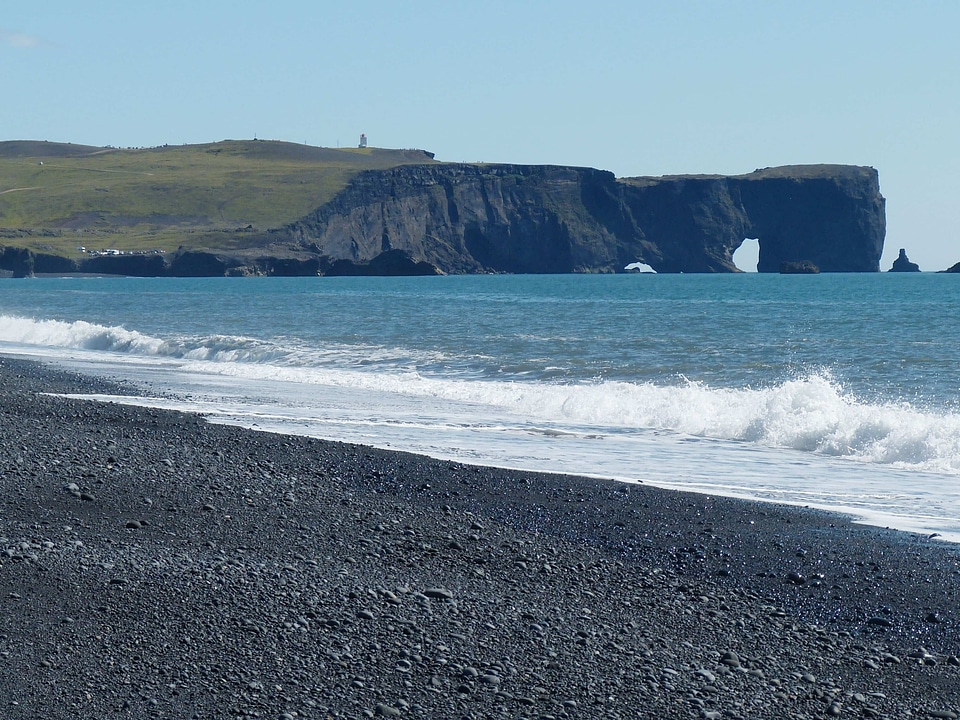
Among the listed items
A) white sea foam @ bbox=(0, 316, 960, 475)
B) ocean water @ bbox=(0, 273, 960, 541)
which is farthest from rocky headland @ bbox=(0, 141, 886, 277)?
white sea foam @ bbox=(0, 316, 960, 475)

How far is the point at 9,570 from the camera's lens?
260 inches

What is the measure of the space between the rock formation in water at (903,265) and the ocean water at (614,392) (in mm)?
160005

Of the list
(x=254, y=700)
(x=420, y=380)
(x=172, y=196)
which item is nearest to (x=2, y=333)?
(x=420, y=380)

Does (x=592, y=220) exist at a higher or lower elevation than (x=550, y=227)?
higher

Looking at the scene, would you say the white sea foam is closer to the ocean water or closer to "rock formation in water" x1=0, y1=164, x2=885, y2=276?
the ocean water

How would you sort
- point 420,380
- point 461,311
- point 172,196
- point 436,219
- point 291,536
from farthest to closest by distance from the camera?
point 172,196, point 436,219, point 461,311, point 420,380, point 291,536

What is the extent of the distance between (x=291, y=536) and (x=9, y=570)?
2.06m

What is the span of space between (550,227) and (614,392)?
152 m

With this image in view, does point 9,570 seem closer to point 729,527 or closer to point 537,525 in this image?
point 537,525

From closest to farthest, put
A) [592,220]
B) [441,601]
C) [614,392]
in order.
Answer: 1. [441,601]
2. [614,392]
3. [592,220]

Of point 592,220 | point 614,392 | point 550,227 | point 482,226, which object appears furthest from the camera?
point 592,220

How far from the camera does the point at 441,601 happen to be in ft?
22.0

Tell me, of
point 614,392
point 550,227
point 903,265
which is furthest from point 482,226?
point 614,392

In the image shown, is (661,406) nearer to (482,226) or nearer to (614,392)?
(614,392)
